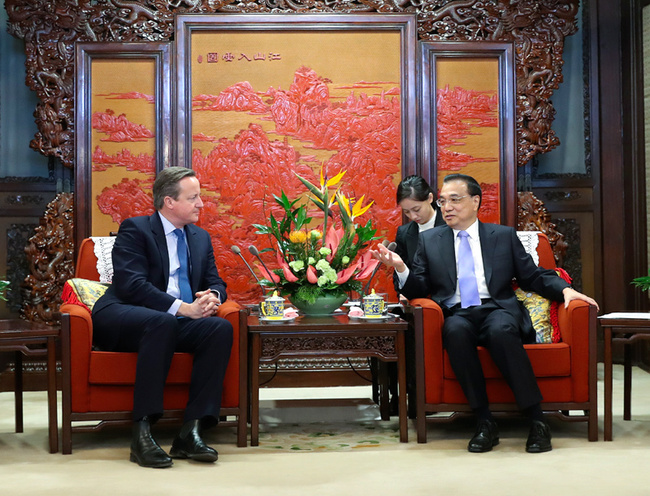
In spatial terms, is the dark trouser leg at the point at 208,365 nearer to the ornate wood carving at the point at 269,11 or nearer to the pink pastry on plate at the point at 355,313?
the pink pastry on plate at the point at 355,313

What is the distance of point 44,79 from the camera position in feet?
15.0

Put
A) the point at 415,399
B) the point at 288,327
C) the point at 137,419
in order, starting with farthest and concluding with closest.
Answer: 1. the point at 415,399
2. the point at 288,327
3. the point at 137,419

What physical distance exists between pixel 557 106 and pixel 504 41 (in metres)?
0.69

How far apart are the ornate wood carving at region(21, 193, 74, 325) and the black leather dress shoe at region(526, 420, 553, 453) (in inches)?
110

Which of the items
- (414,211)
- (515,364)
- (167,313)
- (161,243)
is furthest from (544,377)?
(161,243)

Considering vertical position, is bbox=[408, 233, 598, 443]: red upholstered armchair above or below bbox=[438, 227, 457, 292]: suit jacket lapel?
below

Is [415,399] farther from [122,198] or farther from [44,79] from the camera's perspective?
[44,79]

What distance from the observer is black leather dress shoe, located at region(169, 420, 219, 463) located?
2.82 metres

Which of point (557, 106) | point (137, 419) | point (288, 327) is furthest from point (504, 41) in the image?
point (137, 419)

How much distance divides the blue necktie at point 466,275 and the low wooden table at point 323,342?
332 mm

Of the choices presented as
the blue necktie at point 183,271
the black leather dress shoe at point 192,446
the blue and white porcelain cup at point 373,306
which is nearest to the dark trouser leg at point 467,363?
the blue and white porcelain cup at point 373,306

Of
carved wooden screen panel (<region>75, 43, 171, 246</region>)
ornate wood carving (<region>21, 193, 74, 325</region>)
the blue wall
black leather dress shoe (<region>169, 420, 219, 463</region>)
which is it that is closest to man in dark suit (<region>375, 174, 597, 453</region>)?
black leather dress shoe (<region>169, 420, 219, 463</region>)

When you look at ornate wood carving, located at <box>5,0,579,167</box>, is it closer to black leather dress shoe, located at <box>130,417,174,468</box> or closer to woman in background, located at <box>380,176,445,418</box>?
woman in background, located at <box>380,176,445,418</box>

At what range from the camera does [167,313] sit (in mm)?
2996
